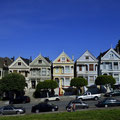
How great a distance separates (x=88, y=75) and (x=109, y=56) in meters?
8.25

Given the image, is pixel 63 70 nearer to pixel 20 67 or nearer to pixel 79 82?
pixel 79 82

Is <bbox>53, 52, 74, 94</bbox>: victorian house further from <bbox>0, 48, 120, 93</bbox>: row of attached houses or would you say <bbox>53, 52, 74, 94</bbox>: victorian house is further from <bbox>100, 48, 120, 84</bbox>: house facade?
<bbox>100, 48, 120, 84</bbox>: house facade

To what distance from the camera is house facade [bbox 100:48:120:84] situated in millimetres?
60750

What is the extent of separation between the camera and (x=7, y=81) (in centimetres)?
5419

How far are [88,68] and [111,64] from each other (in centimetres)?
671

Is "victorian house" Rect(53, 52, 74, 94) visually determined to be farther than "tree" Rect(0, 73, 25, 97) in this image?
Yes

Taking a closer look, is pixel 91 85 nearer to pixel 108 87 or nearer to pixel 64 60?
pixel 108 87

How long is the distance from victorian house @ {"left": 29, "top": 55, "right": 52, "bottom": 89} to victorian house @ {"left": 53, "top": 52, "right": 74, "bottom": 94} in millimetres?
2105

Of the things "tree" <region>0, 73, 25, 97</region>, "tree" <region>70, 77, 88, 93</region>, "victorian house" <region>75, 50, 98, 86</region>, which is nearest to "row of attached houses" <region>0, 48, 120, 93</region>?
"victorian house" <region>75, 50, 98, 86</region>

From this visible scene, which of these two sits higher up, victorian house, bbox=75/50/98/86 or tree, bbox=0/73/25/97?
victorian house, bbox=75/50/98/86

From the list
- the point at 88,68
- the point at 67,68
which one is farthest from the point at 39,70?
the point at 88,68

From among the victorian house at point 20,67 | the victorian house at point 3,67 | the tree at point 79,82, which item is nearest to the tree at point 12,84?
the victorian house at point 20,67

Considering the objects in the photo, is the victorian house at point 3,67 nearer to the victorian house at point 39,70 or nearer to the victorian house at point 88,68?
the victorian house at point 39,70

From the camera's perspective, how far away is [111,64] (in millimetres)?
61094
